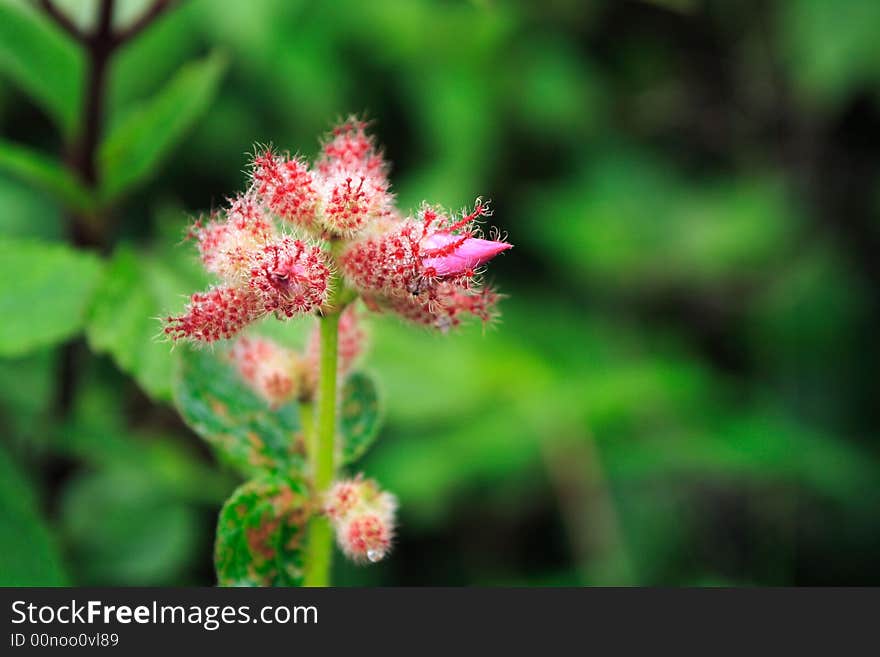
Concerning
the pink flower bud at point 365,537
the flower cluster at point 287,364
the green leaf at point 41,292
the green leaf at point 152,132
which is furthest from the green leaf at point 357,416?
the green leaf at point 152,132

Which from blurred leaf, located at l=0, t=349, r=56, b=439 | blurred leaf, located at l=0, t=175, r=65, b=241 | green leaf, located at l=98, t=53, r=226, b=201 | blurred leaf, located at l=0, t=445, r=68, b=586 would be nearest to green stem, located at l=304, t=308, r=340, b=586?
blurred leaf, located at l=0, t=445, r=68, b=586

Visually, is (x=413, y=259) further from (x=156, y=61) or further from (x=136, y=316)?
(x=156, y=61)

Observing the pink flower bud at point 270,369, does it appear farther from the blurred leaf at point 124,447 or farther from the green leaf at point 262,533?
the blurred leaf at point 124,447

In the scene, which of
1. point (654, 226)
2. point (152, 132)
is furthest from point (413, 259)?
point (654, 226)

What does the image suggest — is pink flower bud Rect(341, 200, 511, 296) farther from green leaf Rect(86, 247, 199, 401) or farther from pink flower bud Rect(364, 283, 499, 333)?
green leaf Rect(86, 247, 199, 401)

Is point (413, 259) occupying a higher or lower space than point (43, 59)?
lower

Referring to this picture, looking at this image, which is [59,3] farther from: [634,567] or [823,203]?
[823,203]
